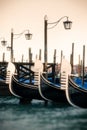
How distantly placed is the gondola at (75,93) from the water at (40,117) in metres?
0.31

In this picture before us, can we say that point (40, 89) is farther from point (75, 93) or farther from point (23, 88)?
point (75, 93)

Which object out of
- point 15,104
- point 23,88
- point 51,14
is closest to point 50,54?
point 51,14

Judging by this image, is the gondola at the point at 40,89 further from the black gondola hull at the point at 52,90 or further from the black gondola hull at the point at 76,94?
the black gondola hull at the point at 76,94

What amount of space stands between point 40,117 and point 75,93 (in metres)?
0.87

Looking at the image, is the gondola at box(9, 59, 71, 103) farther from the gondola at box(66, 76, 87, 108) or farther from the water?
the water

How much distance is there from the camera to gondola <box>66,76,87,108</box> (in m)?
4.31

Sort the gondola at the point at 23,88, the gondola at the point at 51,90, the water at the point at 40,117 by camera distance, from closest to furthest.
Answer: the water at the point at 40,117 → the gondola at the point at 51,90 → the gondola at the point at 23,88

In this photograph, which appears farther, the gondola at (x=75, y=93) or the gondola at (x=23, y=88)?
the gondola at (x=23, y=88)

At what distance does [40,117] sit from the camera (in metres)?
4.97

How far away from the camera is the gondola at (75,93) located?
4.31m

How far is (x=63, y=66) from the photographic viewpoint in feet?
13.6

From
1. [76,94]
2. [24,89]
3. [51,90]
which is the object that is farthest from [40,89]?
[76,94]

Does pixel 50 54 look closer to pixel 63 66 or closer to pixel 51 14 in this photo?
pixel 51 14

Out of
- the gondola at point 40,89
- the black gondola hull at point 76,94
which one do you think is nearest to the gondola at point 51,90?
the gondola at point 40,89
